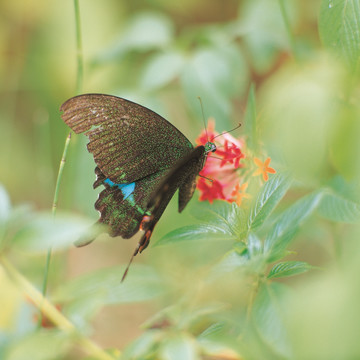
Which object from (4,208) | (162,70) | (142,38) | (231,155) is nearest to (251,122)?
(231,155)

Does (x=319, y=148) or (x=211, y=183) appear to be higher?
(x=319, y=148)

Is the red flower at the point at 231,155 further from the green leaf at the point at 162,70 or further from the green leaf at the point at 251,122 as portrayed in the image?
the green leaf at the point at 162,70

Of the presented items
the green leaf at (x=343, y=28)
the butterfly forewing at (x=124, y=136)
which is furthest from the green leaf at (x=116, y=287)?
the green leaf at (x=343, y=28)

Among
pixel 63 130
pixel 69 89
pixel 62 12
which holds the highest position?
pixel 62 12

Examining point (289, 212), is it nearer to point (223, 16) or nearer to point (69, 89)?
point (69, 89)

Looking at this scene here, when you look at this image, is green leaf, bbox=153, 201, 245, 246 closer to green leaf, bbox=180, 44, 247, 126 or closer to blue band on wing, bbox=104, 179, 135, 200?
blue band on wing, bbox=104, 179, 135, 200

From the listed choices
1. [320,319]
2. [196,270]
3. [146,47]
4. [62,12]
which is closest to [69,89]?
[62,12]
